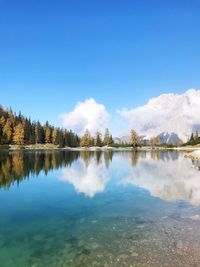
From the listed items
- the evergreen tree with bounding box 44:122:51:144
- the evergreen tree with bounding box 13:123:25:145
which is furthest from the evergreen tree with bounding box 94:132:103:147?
the evergreen tree with bounding box 13:123:25:145

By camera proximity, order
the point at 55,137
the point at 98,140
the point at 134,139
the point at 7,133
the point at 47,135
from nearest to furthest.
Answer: the point at 7,133 < the point at 47,135 < the point at 55,137 < the point at 134,139 < the point at 98,140

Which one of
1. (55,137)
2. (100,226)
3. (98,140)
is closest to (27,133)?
(55,137)

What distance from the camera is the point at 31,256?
10188mm

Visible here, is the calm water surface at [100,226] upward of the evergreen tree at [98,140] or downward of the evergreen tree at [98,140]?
downward

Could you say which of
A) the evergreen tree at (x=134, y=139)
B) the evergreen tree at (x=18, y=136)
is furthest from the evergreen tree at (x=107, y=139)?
the evergreen tree at (x=18, y=136)

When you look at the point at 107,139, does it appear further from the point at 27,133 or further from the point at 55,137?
the point at 27,133

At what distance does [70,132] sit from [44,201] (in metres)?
177

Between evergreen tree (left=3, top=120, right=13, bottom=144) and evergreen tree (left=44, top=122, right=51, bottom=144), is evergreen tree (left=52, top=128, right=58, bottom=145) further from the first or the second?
evergreen tree (left=3, top=120, right=13, bottom=144)

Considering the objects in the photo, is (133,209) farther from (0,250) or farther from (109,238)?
(0,250)

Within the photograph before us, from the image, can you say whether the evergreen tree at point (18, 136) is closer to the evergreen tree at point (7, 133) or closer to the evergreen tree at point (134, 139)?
the evergreen tree at point (7, 133)

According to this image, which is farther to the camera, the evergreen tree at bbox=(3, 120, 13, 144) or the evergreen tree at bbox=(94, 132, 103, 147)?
the evergreen tree at bbox=(94, 132, 103, 147)

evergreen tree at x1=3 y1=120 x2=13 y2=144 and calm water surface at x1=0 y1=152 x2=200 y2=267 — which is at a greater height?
evergreen tree at x1=3 y1=120 x2=13 y2=144

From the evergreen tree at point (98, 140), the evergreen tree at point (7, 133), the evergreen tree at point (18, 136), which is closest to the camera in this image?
the evergreen tree at point (7, 133)

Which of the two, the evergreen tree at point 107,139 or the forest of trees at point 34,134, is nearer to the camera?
the forest of trees at point 34,134
